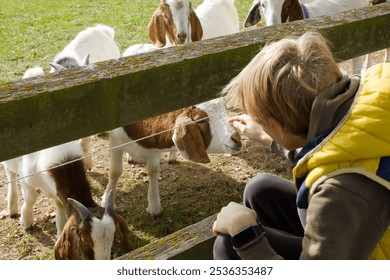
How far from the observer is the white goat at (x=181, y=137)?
172 inches

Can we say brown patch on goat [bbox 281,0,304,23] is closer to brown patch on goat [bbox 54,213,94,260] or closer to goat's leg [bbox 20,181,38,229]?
goat's leg [bbox 20,181,38,229]

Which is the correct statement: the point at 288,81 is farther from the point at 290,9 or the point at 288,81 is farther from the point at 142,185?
the point at 290,9

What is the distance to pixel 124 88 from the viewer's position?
2229mm

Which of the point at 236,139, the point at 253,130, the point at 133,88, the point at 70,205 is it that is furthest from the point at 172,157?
the point at 133,88

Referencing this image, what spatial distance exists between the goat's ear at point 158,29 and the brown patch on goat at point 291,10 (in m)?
1.60

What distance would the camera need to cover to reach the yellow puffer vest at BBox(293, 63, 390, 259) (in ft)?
6.02

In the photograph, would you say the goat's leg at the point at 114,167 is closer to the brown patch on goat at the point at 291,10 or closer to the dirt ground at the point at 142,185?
the dirt ground at the point at 142,185

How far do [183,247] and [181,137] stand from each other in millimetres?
A: 1799

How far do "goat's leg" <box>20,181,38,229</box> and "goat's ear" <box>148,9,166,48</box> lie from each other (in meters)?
3.01

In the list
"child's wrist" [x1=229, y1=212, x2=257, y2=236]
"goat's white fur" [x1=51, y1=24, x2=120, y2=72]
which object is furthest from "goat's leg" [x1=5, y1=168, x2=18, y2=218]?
"child's wrist" [x1=229, y1=212, x2=257, y2=236]

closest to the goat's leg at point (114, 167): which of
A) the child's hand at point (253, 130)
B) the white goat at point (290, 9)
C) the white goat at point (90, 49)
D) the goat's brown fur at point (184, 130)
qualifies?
the goat's brown fur at point (184, 130)

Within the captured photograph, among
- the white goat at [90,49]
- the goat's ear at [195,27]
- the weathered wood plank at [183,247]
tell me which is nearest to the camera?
the weathered wood plank at [183,247]
